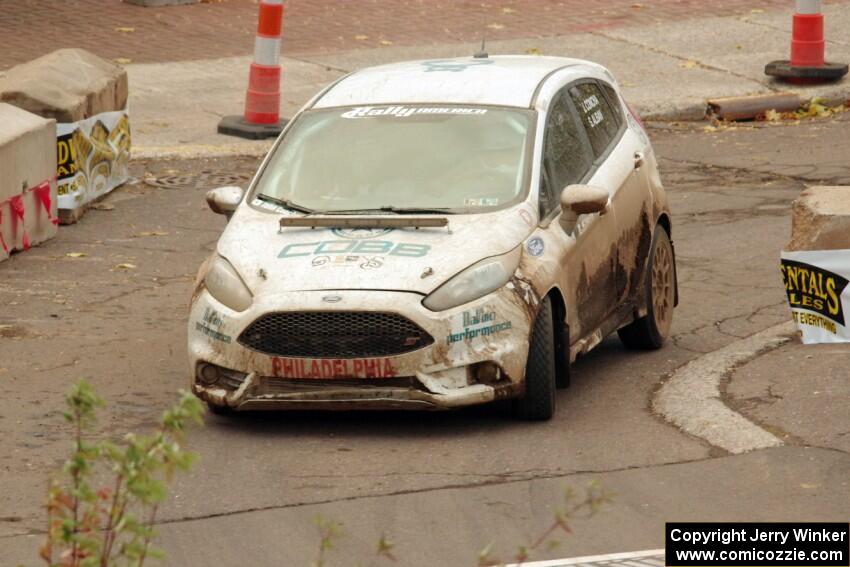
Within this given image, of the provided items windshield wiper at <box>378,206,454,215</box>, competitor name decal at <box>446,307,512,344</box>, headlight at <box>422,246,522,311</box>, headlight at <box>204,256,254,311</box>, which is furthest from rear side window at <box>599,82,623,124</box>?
headlight at <box>204,256,254,311</box>

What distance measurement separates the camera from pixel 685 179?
14.2 m

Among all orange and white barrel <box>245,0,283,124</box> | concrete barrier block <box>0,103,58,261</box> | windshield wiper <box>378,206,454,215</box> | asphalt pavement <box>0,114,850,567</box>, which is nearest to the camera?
asphalt pavement <box>0,114,850,567</box>

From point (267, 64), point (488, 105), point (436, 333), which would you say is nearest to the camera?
point (436, 333)

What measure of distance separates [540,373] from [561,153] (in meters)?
1.47

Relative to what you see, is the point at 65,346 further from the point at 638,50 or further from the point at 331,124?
the point at 638,50

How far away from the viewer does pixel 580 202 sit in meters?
8.54

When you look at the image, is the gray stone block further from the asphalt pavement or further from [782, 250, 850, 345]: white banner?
[782, 250, 850, 345]: white banner

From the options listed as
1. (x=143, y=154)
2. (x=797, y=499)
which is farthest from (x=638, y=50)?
(x=797, y=499)

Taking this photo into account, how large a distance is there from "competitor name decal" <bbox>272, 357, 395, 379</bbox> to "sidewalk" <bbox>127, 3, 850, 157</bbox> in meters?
7.36

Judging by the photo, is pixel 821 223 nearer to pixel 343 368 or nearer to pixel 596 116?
pixel 596 116

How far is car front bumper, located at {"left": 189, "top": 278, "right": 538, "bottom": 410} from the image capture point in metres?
7.88

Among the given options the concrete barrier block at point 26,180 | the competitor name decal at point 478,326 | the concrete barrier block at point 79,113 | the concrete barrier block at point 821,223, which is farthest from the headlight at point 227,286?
the concrete barrier block at point 79,113

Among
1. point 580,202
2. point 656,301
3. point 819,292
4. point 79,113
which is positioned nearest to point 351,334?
point 580,202

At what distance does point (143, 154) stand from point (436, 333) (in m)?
7.55
